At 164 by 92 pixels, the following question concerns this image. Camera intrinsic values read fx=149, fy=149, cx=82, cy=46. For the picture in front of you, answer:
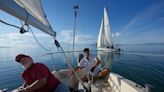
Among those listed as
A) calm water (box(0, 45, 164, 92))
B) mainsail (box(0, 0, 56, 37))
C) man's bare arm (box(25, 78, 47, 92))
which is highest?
mainsail (box(0, 0, 56, 37))

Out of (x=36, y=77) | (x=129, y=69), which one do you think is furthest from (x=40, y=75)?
(x=129, y=69)

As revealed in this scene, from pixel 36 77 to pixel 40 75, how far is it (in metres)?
0.09

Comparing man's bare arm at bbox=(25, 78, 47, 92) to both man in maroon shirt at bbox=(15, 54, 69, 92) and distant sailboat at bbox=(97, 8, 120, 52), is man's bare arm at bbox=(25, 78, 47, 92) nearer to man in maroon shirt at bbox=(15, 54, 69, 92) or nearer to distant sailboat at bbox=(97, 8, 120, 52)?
man in maroon shirt at bbox=(15, 54, 69, 92)

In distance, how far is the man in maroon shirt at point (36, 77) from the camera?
A: 1.91 metres

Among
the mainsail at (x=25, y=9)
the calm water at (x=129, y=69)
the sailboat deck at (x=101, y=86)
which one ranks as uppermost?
the mainsail at (x=25, y=9)

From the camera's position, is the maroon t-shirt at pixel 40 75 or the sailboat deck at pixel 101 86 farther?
the sailboat deck at pixel 101 86

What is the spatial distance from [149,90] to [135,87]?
2.95 ft

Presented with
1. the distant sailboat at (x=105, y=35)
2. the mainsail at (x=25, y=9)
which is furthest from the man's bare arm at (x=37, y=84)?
the distant sailboat at (x=105, y=35)

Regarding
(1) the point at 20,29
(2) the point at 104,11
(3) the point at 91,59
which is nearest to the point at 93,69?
(3) the point at 91,59

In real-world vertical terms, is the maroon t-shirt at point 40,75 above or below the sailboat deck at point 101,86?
above

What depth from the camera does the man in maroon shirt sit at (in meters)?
1.91

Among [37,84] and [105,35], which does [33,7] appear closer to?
[37,84]

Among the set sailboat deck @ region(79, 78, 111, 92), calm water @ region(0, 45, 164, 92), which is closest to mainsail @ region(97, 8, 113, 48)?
calm water @ region(0, 45, 164, 92)

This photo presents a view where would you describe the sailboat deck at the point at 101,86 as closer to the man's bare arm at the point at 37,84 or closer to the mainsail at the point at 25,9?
the man's bare arm at the point at 37,84
